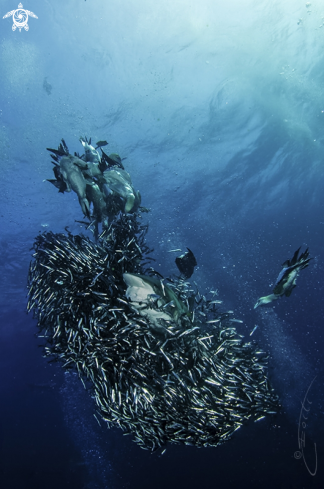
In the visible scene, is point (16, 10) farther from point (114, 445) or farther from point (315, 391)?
point (114, 445)

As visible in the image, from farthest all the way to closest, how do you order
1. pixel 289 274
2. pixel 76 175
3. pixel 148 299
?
pixel 76 175 < pixel 289 274 < pixel 148 299

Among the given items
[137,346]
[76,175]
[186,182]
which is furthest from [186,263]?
[186,182]

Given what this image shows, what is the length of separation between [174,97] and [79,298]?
18.2 metres

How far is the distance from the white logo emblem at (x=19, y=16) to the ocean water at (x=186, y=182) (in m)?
0.21

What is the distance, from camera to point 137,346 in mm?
4027

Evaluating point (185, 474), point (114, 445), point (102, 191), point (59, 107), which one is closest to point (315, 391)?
point (185, 474)

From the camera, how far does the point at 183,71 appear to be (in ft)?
54.9

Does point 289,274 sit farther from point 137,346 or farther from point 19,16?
point 19,16

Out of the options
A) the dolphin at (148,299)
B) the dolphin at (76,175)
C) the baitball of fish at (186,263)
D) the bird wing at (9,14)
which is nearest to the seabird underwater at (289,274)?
the baitball of fish at (186,263)

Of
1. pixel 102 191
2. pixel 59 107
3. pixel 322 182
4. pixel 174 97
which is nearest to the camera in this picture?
pixel 102 191

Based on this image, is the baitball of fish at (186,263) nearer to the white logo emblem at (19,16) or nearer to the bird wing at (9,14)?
the white logo emblem at (19,16)

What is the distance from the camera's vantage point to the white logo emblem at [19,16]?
11258 mm

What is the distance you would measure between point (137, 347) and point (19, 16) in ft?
51.1

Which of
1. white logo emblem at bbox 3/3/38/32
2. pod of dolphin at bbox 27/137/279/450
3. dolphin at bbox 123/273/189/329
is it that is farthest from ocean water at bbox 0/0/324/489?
dolphin at bbox 123/273/189/329
